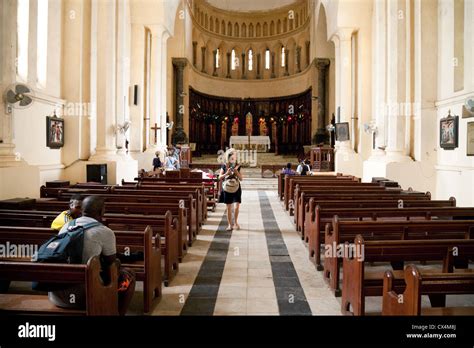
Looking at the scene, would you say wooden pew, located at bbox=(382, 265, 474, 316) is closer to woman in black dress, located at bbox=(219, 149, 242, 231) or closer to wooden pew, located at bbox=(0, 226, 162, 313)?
wooden pew, located at bbox=(0, 226, 162, 313)

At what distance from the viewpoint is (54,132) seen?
11094mm

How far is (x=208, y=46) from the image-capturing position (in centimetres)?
3016

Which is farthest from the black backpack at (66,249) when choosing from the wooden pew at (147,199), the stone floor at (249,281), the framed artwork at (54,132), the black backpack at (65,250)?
the framed artwork at (54,132)

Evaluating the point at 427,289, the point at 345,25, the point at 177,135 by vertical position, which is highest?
the point at 345,25

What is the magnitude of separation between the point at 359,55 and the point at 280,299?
15213 mm

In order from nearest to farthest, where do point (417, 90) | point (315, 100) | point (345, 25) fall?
point (417, 90)
point (345, 25)
point (315, 100)

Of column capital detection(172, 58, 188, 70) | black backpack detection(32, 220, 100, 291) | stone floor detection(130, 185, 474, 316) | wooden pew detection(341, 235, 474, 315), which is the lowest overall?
stone floor detection(130, 185, 474, 316)

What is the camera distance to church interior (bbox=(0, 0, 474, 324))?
14.3 ft

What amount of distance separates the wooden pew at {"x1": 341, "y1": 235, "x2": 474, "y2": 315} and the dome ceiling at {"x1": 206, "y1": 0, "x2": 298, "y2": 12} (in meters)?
29.0

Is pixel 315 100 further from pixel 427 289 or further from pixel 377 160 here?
pixel 427 289

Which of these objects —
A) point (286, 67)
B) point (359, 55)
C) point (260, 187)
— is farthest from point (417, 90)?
point (286, 67)

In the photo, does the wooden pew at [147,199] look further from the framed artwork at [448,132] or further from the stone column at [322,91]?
the stone column at [322,91]

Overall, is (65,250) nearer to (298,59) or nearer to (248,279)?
(248,279)

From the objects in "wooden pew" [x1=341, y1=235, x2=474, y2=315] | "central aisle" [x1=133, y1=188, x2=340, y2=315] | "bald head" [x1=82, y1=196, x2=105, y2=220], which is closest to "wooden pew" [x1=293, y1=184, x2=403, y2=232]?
"central aisle" [x1=133, y1=188, x2=340, y2=315]
